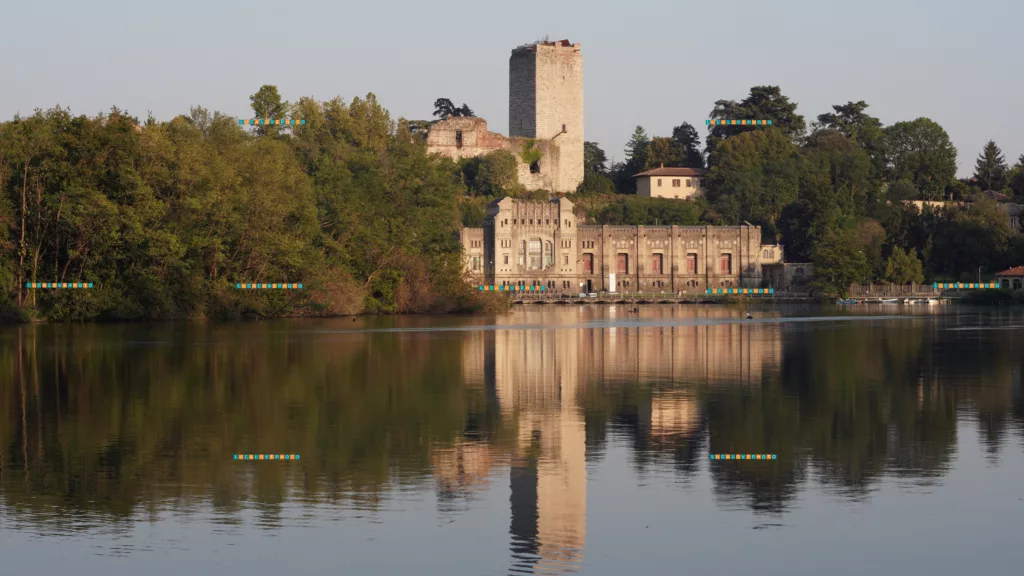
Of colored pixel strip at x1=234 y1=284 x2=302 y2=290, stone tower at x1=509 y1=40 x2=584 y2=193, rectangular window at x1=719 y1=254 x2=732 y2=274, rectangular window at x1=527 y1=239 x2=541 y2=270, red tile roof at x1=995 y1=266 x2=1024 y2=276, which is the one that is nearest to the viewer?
colored pixel strip at x1=234 y1=284 x2=302 y2=290

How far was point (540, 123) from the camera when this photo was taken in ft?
378

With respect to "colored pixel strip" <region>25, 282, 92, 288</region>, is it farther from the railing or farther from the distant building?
the distant building

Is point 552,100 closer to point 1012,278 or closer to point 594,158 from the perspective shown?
point 594,158

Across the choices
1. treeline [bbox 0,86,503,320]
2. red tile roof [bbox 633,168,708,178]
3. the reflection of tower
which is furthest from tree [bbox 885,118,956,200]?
the reflection of tower

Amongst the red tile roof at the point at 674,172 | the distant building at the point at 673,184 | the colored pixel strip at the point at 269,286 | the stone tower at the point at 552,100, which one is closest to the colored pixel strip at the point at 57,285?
the colored pixel strip at the point at 269,286

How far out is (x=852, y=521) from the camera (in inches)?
519

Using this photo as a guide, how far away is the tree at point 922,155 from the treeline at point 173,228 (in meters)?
71.9

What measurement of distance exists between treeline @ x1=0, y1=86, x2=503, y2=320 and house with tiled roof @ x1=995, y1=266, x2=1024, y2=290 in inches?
1747

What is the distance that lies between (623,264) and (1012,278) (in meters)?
31.7

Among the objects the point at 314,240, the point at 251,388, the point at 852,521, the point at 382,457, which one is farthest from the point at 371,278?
the point at 852,521

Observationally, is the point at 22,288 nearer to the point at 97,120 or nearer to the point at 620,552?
the point at 97,120

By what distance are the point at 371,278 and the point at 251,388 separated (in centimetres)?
3867

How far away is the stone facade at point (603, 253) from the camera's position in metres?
105

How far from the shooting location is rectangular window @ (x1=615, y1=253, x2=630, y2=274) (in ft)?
360
